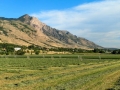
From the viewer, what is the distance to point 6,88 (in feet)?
64.8

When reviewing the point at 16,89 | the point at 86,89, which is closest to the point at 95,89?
the point at 86,89

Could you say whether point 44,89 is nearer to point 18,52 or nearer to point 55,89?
point 55,89

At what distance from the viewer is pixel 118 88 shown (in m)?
19.5

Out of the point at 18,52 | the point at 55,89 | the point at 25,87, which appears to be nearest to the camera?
the point at 55,89

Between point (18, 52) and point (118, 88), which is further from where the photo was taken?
point (18, 52)

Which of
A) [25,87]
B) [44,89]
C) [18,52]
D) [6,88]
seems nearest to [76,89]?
[44,89]

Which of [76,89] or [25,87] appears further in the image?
[25,87]

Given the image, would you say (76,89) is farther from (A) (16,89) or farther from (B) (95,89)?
(A) (16,89)

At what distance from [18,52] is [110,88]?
144 m

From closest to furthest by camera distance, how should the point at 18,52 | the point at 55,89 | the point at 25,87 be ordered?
the point at 55,89 < the point at 25,87 < the point at 18,52

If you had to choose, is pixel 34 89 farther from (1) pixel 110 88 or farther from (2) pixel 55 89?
(1) pixel 110 88

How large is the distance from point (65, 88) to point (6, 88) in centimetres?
479

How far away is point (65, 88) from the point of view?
1931cm

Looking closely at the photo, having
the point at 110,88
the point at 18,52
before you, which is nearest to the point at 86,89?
the point at 110,88
